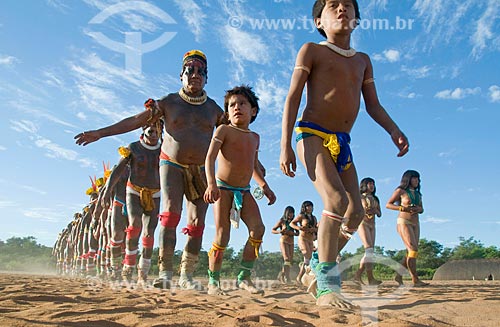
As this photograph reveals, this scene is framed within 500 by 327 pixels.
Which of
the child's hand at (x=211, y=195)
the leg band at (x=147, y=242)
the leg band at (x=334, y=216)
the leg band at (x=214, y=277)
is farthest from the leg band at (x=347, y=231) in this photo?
the leg band at (x=147, y=242)

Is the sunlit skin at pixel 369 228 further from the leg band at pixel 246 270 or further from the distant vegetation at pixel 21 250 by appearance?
the distant vegetation at pixel 21 250

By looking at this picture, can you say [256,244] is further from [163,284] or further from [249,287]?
[163,284]

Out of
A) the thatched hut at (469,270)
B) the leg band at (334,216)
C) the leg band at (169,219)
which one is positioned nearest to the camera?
the leg band at (334,216)

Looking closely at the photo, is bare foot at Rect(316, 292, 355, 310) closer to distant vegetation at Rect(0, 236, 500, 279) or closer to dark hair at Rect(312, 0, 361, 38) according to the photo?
dark hair at Rect(312, 0, 361, 38)

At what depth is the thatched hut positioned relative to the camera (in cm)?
1731

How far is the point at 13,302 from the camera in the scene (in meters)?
3.39

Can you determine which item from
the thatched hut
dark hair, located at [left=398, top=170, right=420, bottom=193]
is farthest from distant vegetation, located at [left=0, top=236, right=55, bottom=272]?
dark hair, located at [left=398, top=170, right=420, bottom=193]

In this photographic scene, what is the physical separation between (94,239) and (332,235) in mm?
13516

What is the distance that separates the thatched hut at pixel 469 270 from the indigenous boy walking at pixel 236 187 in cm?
1459

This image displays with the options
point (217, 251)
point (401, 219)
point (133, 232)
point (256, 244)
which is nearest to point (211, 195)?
point (217, 251)

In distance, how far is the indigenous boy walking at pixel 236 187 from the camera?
481 centimetres

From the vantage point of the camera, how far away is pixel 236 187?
490cm

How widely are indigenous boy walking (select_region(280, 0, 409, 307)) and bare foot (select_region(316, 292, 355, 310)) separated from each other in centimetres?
7

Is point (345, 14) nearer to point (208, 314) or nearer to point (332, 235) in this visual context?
point (332, 235)
